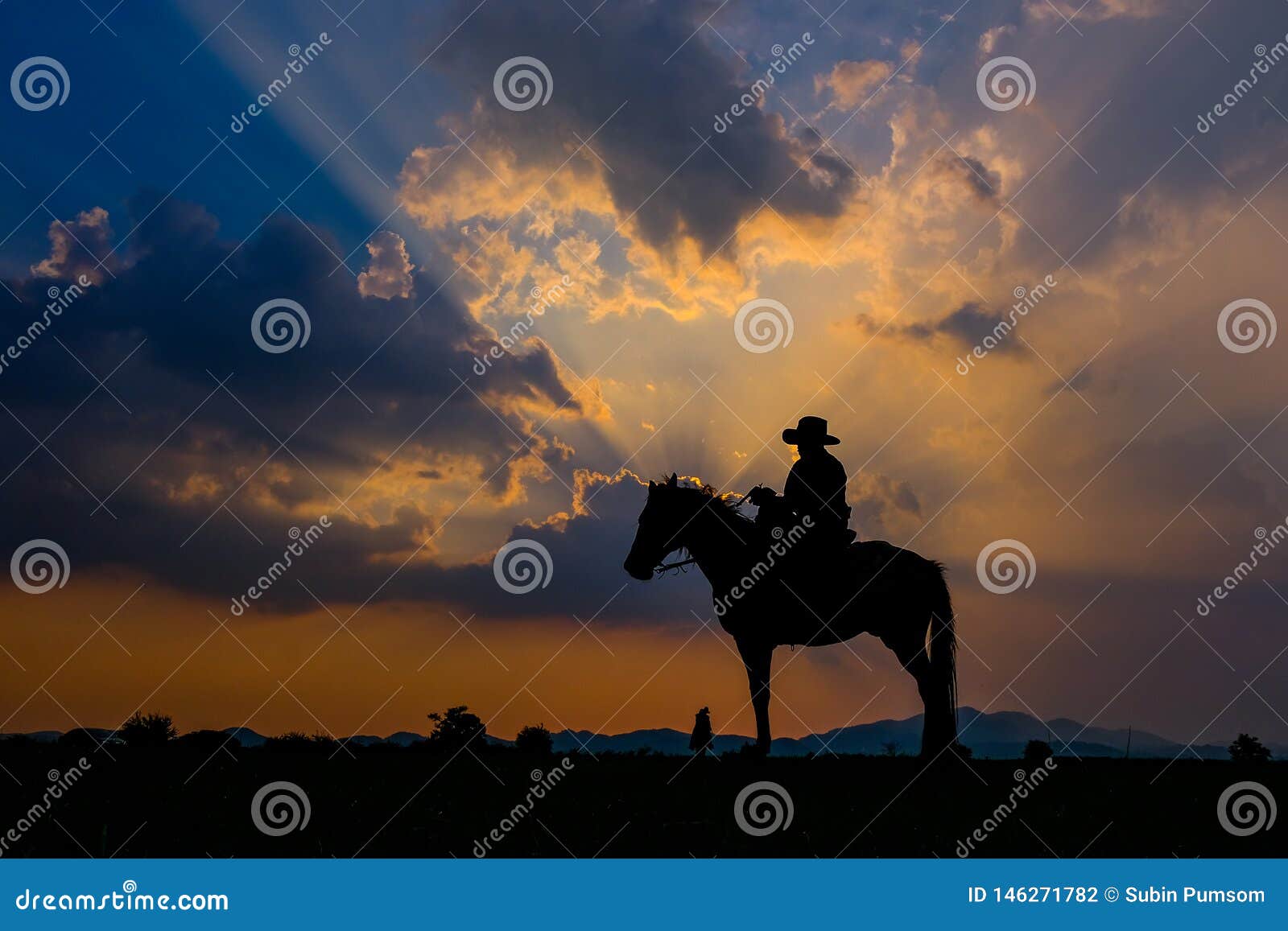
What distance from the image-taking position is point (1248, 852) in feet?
26.7

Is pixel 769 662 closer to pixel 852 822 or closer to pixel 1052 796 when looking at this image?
pixel 1052 796

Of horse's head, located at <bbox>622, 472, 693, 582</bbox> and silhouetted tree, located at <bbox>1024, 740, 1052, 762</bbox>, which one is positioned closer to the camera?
horse's head, located at <bbox>622, 472, 693, 582</bbox>

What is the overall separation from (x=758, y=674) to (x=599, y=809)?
5251 millimetres

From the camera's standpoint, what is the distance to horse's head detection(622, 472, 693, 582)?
1434cm

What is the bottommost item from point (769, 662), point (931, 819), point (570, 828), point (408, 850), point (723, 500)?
point (408, 850)

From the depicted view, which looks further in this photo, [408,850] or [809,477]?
[809,477]

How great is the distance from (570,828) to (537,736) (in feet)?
42.8

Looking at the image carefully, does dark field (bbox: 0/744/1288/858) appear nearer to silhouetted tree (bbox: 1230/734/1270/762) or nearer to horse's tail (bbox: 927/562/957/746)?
horse's tail (bbox: 927/562/957/746)

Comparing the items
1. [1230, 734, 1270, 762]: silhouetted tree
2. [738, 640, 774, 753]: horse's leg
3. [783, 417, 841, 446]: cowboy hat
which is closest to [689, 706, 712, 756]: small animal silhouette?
[738, 640, 774, 753]: horse's leg

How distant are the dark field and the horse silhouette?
1.40 m

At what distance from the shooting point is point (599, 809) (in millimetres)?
9070

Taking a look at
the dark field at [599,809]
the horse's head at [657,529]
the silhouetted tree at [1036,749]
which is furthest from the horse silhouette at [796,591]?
the silhouetted tree at [1036,749]

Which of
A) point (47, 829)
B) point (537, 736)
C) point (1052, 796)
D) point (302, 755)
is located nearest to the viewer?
point (47, 829)

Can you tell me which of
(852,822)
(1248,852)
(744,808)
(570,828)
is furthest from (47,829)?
(1248,852)
